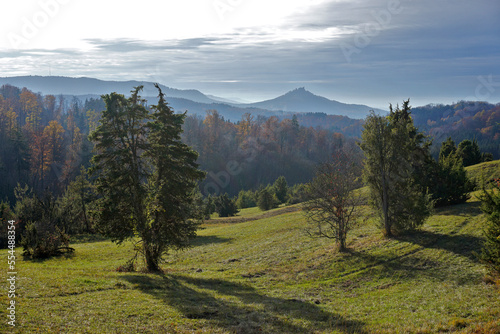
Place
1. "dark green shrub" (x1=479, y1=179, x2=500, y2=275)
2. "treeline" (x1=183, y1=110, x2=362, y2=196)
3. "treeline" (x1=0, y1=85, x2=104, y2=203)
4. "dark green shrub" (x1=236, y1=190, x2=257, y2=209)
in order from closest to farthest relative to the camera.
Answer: "dark green shrub" (x1=479, y1=179, x2=500, y2=275) → "dark green shrub" (x1=236, y1=190, x2=257, y2=209) → "treeline" (x1=0, y1=85, x2=104, y2=203) → "treeline" (x1=183, y1=110, x2=362, y2=196)

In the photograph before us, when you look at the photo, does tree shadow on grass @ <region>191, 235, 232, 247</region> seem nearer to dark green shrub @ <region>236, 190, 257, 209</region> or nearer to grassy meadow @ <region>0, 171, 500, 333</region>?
grassy meadow @ <region>0, 171, 500, 333</region>

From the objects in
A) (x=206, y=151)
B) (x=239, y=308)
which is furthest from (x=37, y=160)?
(x=239, y=308)

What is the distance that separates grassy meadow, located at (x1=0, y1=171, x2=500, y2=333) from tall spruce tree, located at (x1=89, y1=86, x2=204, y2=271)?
10.7 feet

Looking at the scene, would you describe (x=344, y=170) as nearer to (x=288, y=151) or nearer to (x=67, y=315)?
(x=67, y=315)

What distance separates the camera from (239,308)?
16.8 metres

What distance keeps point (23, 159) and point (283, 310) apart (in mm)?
136604

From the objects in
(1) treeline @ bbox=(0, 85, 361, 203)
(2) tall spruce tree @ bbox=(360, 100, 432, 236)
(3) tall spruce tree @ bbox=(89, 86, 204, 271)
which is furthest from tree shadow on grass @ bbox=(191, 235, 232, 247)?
(1) treeline @ bbox=(0, 85, 361, 203)

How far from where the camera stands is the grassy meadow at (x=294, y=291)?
1342cm

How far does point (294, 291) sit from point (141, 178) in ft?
46.3

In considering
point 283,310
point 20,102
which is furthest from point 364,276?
point 20,102

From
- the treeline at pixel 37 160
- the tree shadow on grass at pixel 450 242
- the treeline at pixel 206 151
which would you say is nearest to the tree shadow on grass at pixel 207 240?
the tree shadow on grass at pixel 450 242

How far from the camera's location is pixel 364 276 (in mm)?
22109

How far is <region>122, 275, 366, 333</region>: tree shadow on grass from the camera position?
1427 cm

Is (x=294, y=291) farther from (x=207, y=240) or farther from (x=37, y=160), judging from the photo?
(x=37, y=160)
